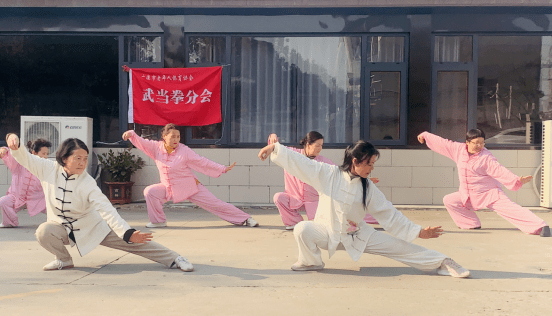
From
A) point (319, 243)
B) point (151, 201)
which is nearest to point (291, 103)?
point (151, 201)

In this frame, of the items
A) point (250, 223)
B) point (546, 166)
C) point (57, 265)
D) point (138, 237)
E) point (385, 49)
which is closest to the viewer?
point (138, 237)

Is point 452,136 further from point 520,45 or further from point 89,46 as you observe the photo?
point 89,46

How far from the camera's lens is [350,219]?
13.8 feet

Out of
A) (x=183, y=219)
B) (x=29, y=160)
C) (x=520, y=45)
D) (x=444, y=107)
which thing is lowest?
(x=183, y=219)

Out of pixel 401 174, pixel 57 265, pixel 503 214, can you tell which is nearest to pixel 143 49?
pixel 401 174

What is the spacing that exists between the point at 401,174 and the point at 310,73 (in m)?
2.10

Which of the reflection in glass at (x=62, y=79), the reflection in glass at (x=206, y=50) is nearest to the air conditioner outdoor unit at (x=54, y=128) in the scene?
the reflection in glass at (x=62, y=79)

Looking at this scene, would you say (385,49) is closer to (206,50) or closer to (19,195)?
(206,50)

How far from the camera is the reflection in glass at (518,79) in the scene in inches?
325

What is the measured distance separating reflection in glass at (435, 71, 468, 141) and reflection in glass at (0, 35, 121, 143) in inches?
198

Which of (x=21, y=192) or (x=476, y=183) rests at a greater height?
(x=476, y=183)

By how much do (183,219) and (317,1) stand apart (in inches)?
149

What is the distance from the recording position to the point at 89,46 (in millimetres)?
8664

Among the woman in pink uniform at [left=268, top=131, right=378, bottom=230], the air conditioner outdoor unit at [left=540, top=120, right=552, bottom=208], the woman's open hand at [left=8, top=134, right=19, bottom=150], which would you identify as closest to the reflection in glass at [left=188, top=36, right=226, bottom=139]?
the woman in pink uniform at [left=268, top=131, right=378, bottom=230]
